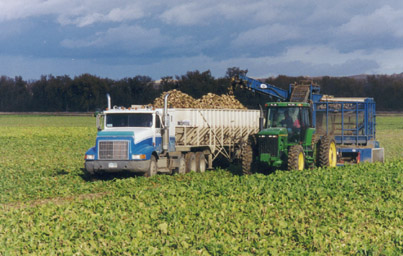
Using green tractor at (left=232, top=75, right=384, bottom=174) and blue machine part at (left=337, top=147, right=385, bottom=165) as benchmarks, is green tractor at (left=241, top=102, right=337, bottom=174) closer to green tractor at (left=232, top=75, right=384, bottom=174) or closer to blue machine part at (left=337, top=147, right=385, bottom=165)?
green tractor at (left=232, top=75, right=384, bottom=174)

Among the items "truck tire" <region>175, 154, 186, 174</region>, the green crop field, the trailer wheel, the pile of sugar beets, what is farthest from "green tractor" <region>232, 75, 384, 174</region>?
the trailer wheel

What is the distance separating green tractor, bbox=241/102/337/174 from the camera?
60.5 ft

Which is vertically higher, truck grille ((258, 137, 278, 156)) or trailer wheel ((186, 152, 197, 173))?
truck grille ((258, 137, 278, 156))

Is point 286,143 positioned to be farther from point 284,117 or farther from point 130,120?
point 130,120

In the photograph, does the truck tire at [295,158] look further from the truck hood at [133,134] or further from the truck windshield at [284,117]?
the truck hood at [133,134]

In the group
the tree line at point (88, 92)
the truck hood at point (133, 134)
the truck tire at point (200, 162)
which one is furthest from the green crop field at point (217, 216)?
the tree line at point (88, 92)

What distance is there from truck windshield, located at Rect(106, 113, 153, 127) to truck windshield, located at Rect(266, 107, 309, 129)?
4465 millimetres

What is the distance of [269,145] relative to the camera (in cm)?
1852

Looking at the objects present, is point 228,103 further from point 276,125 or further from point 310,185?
point 310,185

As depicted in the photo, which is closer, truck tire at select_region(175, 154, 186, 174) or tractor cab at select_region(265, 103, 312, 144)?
tractor cab at select_region(265, 103, 312, 144)

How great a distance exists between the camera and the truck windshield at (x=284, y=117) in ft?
63.2

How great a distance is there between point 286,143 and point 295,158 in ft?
2.61

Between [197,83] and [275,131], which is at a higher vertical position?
[197,83]

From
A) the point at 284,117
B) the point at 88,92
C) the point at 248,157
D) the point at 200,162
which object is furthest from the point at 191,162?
the point at 88,92
